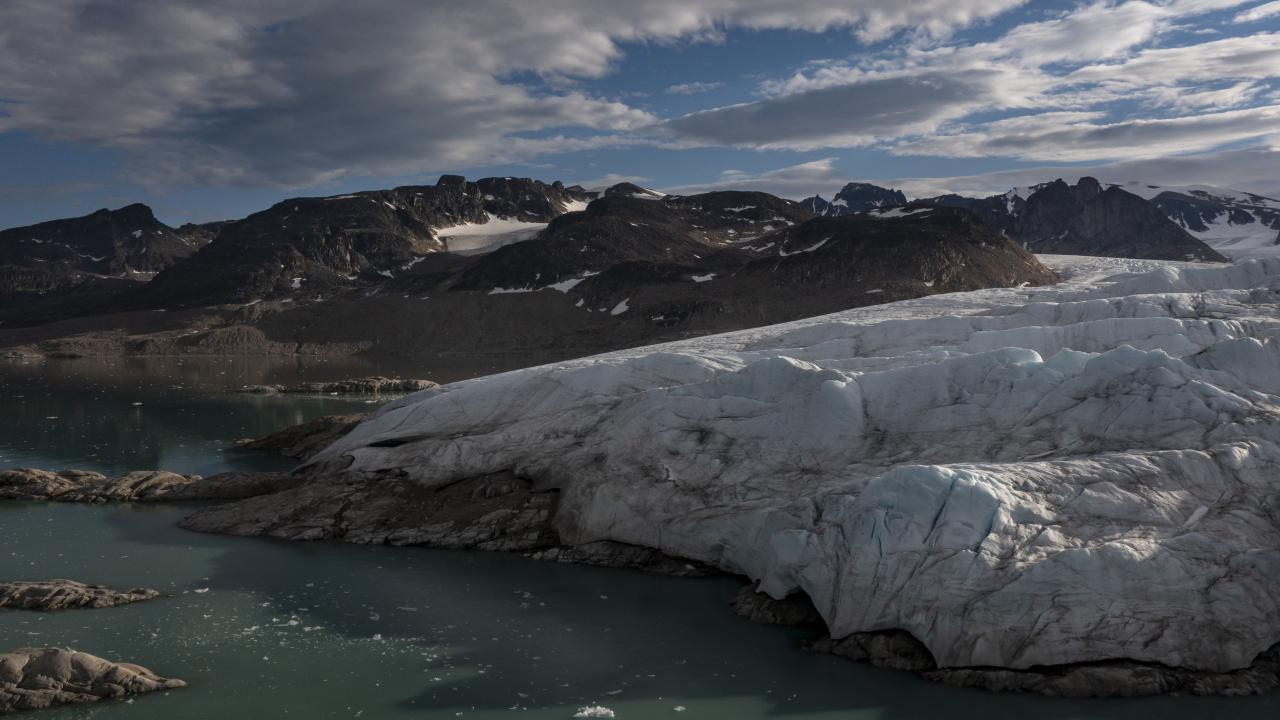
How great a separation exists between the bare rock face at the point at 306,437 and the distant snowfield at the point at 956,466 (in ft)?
24.0

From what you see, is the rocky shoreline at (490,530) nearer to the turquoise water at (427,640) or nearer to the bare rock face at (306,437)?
the turquoise water at (427,640)

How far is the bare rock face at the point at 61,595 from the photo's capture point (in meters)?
18.3

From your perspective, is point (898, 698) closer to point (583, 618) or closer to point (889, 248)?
point (583, 618)

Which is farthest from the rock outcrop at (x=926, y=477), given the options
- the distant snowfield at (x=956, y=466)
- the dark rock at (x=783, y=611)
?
the dark rock at (x=783, y=611)

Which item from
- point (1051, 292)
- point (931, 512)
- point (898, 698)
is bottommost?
point (898, 698)

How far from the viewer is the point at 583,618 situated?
18.2 metres

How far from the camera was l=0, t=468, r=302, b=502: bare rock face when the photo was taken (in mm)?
28469

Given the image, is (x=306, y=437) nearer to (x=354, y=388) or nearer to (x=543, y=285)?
(x=354, y=388)

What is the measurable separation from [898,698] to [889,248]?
97.9 meters

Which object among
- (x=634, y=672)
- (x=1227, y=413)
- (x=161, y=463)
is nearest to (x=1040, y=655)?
(x=634, y=672)

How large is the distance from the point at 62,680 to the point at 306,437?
25.3m

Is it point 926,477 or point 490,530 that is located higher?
point 926,477

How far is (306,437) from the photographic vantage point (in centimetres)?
3906

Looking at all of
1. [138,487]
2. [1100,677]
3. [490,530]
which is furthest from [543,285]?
[1100,677]
